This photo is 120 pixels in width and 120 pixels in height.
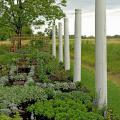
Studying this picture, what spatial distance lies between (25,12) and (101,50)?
25496 millimetres

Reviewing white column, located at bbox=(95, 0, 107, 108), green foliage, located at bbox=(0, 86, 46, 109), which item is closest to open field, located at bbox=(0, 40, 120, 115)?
white column, located at bbox=(95, 0, 107, 108)

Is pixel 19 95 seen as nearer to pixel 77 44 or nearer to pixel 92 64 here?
pixel 77 44

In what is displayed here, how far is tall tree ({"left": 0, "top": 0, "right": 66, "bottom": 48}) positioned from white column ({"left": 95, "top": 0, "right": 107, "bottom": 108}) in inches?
955

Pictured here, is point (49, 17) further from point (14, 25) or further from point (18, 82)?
point (18, 82)

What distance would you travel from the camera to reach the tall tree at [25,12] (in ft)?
114

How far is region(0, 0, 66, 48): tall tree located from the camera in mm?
34875

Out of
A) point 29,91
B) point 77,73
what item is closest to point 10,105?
point 29,91

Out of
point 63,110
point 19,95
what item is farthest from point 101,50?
point 19,95

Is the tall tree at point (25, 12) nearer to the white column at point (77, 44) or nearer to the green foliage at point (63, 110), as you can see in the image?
the white column at point (77, 44)

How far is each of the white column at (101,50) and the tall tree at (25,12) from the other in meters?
24.3

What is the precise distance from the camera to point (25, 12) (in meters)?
→ 35.2

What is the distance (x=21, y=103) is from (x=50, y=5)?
24.7 meters

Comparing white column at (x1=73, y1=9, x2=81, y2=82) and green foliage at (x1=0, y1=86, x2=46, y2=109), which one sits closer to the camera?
green foliage at (x1=0, y1=86, x2=46, y2=109)

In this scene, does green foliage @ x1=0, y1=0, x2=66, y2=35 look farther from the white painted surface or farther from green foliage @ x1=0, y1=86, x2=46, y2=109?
green foliage @ x1=0, y1=86, x2=46, y2=109
